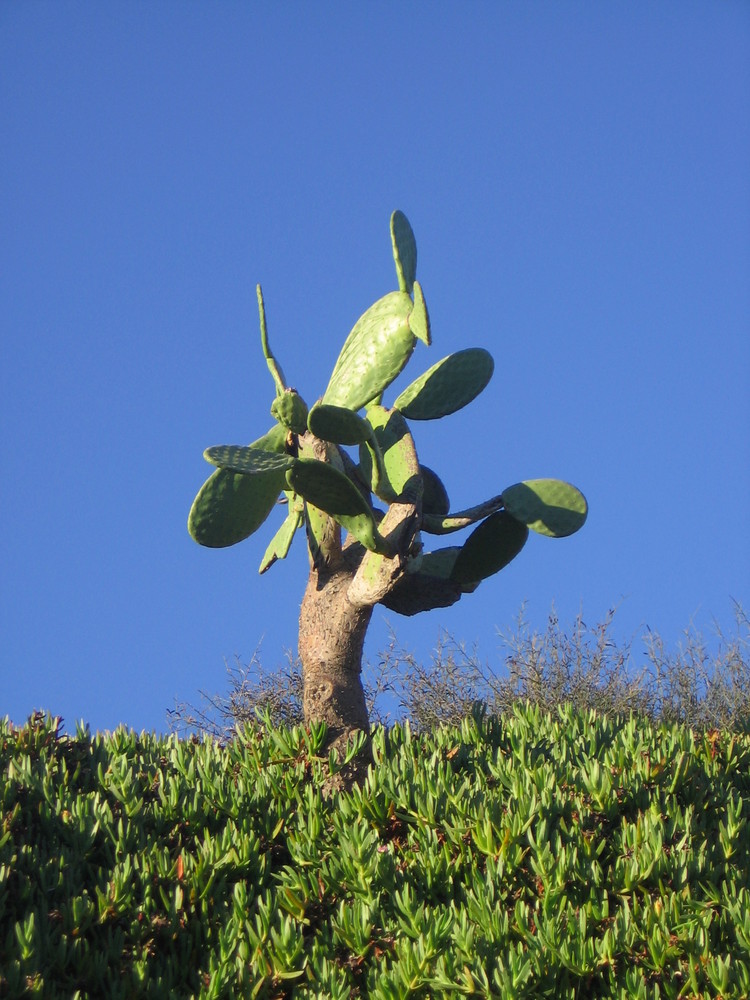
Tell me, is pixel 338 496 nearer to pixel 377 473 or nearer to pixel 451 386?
pixel 377 473

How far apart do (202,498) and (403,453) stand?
105cm

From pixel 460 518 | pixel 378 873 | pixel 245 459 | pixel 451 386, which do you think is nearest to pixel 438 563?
pixel 460 518

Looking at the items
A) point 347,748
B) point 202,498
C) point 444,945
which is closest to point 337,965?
point 444,945

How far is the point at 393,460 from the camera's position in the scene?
570 cm

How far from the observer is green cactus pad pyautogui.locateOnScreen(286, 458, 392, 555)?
5184mm

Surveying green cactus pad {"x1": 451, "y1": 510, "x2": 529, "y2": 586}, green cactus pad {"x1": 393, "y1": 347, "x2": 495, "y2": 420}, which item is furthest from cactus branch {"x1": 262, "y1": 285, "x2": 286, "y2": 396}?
green cactus pad {"x1": 451, "y1": 510, "x2": 529, "y2": 586}

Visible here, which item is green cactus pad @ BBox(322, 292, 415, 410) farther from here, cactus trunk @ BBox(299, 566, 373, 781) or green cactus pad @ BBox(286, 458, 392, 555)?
cactus trunk @ BBox(299, 566, 373, 781)

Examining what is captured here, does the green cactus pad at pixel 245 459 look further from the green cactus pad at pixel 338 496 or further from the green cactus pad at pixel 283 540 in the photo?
the green cactus pad at pixel 283 540

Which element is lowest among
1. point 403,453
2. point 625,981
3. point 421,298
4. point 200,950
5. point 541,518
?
point 625,981

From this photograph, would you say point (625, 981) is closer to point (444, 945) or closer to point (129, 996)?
point (444, 945)

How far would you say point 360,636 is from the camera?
558 cm

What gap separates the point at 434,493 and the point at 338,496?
1219 mm

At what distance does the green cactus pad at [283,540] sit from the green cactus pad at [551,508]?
47.5 inches

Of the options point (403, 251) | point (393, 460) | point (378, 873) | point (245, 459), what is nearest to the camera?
point (378, 873)
